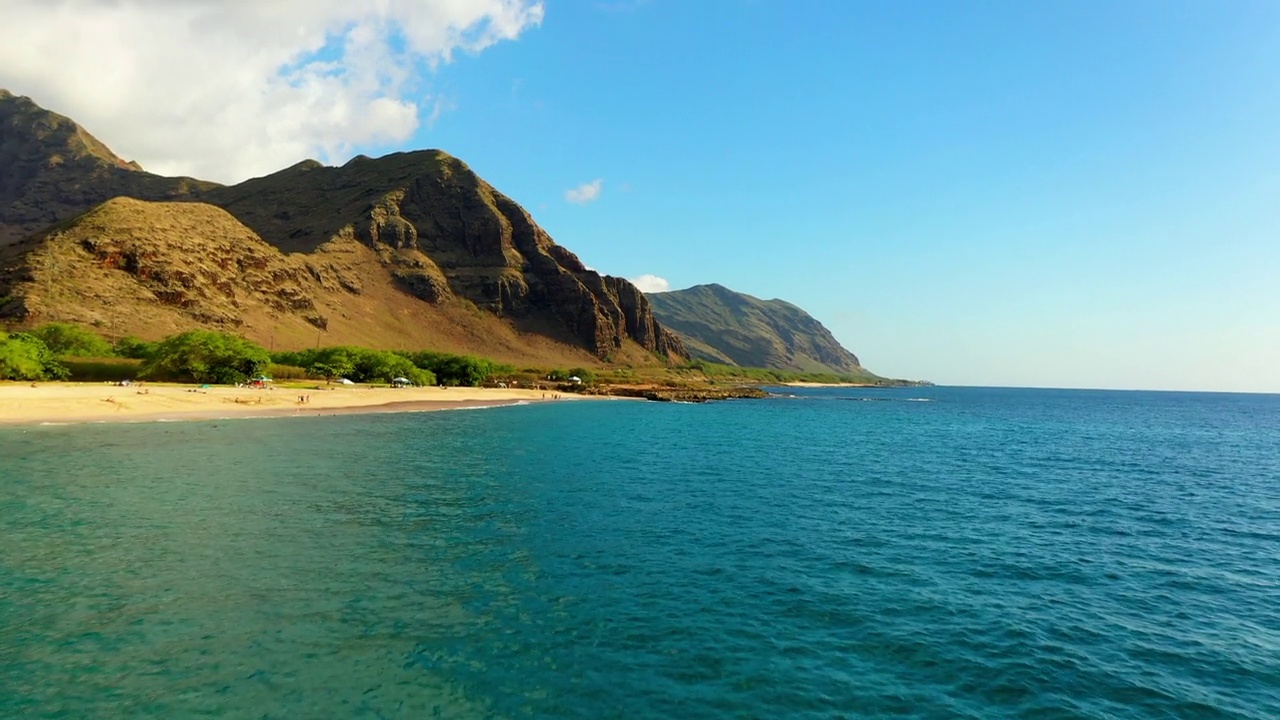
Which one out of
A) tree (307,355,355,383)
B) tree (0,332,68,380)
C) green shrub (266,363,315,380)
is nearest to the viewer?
tree (0,332,68,380)

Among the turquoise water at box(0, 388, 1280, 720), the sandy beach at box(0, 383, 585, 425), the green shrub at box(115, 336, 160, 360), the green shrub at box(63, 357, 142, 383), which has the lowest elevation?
the turquoise water at box(0, 388, 1280, 720)

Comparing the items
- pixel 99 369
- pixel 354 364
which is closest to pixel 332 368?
pixel 354 364

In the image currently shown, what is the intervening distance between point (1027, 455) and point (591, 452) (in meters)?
47.9

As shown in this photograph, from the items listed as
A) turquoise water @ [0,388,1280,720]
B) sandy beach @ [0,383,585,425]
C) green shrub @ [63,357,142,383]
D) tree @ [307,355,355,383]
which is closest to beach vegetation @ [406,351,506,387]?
tree @ [307,355,355,383]

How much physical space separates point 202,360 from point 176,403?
34439mm

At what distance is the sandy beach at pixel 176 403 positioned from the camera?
A: 66.9m

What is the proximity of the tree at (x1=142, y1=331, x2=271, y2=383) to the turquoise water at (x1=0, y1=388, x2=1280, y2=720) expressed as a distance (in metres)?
65.6

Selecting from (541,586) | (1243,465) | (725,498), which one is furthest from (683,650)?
(1243,465)

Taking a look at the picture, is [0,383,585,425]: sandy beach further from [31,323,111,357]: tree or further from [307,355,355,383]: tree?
[31,323,111,357]: tree

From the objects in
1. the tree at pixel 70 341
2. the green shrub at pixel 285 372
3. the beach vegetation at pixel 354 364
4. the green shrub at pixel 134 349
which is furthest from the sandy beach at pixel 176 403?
the green shrub at pixel 134 349

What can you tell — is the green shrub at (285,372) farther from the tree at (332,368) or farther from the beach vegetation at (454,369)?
the beach vegetation at (454,369)

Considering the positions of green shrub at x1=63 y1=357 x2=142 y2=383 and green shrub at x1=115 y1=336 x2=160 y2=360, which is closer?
green shrub at x1=63 y1=357 x2=142 y2=383

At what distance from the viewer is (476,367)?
555ft

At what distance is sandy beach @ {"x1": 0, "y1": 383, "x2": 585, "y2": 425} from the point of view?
6694 centimetres
